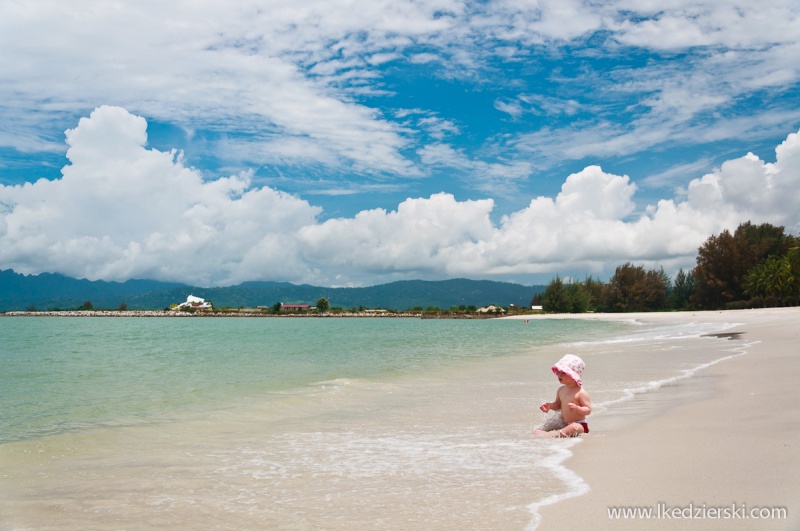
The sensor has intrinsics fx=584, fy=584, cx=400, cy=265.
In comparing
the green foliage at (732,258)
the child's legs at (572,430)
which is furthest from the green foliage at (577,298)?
the child's legs at (572,430)

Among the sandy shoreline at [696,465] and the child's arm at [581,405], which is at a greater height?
the child's arm at [581,405]

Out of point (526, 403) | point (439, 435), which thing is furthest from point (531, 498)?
point (526, 403)

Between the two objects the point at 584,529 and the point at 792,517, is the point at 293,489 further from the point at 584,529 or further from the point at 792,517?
the point at 792,517

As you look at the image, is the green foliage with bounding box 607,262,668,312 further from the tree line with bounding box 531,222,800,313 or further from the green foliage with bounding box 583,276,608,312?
the green foliage with bounding box 583,276,608,312

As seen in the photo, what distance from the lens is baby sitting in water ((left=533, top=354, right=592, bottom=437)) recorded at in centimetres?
762

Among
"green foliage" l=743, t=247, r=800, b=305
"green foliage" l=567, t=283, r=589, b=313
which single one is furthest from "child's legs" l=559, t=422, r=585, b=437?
"green foliage" l=567, t=283, r=589, b=313

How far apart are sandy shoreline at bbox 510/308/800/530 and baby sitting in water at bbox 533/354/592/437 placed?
283 millimetres

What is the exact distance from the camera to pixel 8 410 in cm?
1261

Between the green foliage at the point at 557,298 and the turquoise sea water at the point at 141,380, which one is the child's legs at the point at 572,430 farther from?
the green foliage at the point at 557,298

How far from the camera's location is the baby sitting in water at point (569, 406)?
7.62 meters

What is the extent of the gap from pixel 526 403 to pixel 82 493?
7529mm

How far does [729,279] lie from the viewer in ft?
285

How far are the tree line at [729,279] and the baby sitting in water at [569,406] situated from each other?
2777 inches

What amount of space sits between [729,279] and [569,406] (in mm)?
91936
